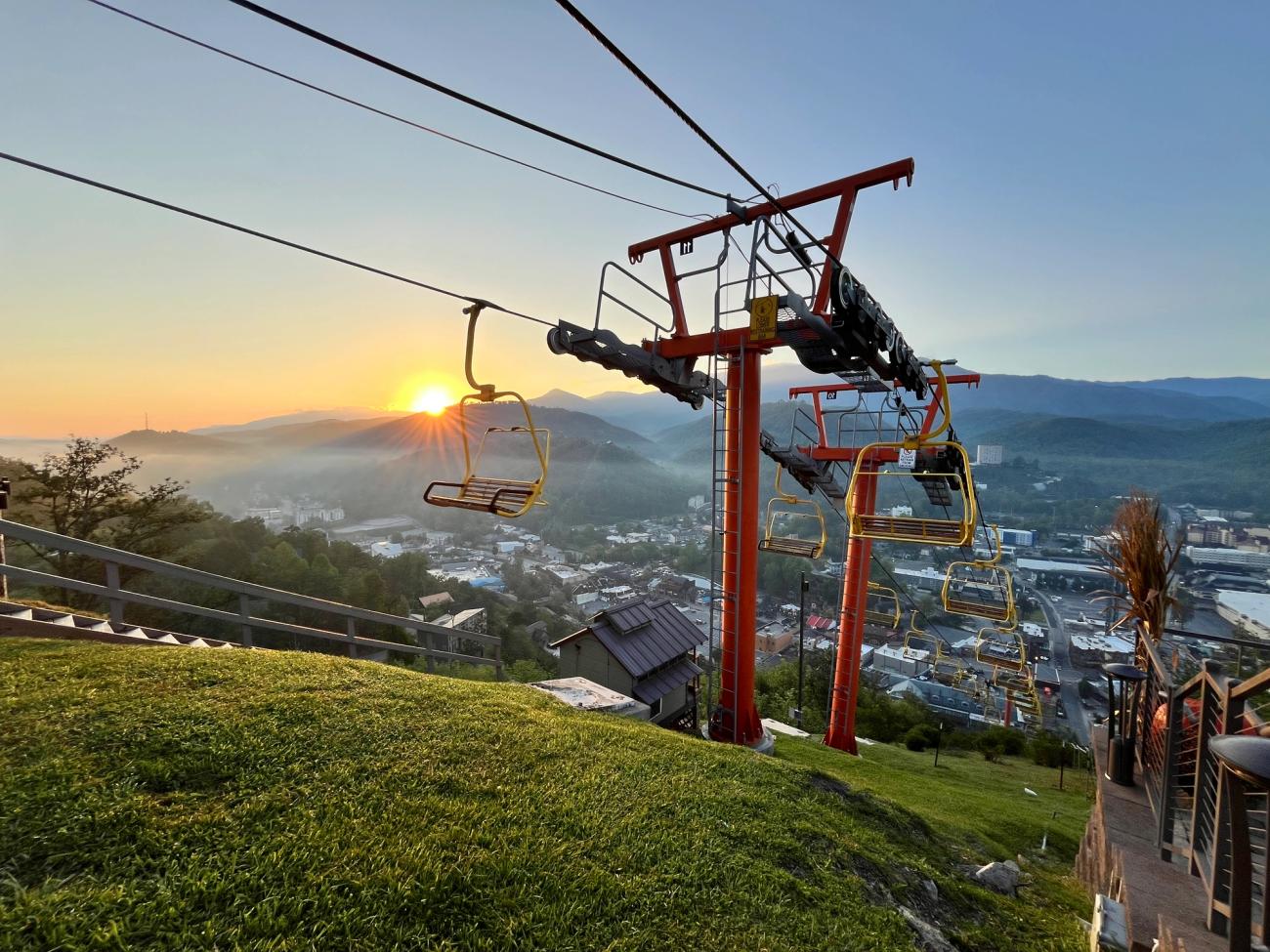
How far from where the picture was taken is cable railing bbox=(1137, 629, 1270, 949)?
2355mm

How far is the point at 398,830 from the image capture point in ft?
8.75

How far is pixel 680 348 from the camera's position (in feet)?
23.5

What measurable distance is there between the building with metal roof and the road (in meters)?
26.9

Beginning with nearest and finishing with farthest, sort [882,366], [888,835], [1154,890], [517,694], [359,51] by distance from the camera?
1. [359,51]
2. [1154,890]
3. [888,835]
4. [517,694]
5. [882,366]

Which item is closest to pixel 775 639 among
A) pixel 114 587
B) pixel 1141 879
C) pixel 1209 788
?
pixel 1141 879

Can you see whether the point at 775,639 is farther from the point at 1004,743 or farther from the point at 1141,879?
the point at 1141,879

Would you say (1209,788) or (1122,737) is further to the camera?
(1122,737)

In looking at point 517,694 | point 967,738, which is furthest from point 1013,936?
point 967,738

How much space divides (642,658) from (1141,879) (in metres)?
6.95

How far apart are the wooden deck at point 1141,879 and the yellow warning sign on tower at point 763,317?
5.54 m

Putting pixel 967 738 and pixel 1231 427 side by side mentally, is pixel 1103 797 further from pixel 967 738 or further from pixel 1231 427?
pixel 1231 427

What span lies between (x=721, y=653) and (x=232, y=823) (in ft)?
18.8

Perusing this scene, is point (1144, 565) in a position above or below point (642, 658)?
above

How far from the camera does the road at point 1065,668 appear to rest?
30016 mm
